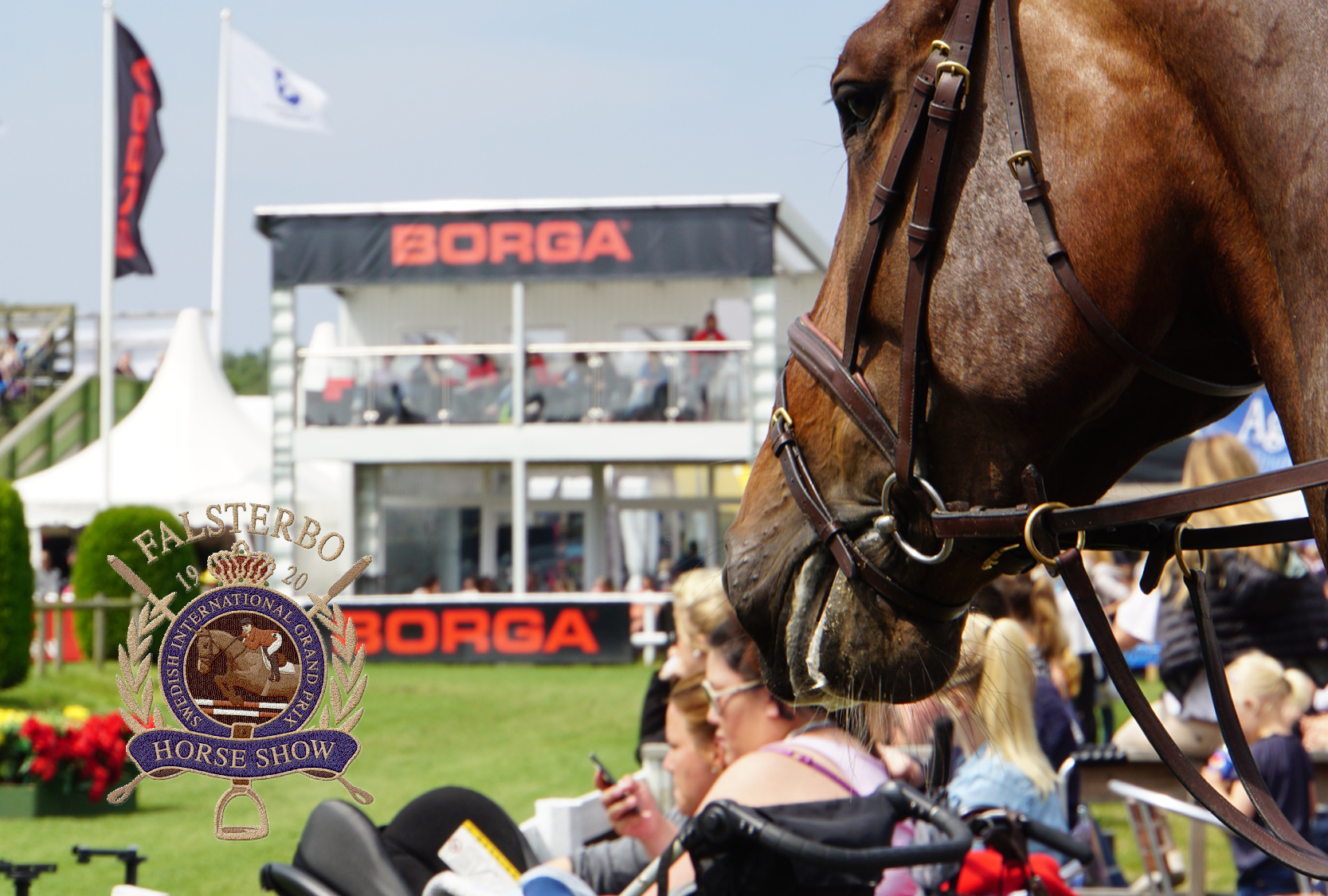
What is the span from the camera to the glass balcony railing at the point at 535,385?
2092 cm

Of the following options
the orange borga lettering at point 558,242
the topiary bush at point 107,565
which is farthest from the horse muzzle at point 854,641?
the orange borga lettering at point 558,242

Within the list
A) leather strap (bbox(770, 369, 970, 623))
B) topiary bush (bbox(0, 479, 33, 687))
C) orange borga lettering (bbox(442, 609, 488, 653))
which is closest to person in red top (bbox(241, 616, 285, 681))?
leather strap (bbox(770, 369, 970, 623))

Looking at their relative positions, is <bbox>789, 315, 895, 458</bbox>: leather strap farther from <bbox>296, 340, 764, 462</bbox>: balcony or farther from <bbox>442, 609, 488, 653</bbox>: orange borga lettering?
<bbox>296, 340, 764, 462</bbox>: balcony

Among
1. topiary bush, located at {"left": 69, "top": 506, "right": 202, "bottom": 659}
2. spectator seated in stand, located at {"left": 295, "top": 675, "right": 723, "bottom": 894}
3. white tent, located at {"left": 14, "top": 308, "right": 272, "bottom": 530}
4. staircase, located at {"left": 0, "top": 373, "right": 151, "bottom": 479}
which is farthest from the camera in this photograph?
staircase, located at {"left": 0, "top": 373, "right": 151, "bottom": 479}

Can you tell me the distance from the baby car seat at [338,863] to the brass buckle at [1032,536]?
1.35 meters

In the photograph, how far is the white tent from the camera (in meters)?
19.6

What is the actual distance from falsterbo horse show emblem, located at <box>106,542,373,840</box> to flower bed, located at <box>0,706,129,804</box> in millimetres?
3052

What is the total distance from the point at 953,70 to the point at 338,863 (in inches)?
70.2

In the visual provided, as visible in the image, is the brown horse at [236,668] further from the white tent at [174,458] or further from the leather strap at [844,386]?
the white tent at [174,458]

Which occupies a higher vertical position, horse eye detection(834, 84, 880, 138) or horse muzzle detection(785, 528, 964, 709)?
A: horse eye detection(834, 84, 880, 138)

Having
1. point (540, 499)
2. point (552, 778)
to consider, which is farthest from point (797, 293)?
point (552, 778)

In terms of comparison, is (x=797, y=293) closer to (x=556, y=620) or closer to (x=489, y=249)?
(x=489, y=249)

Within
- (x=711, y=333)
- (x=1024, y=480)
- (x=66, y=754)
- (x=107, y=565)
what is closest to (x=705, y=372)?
(x=711, y=333)

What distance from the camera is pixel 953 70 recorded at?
5.05 ft
